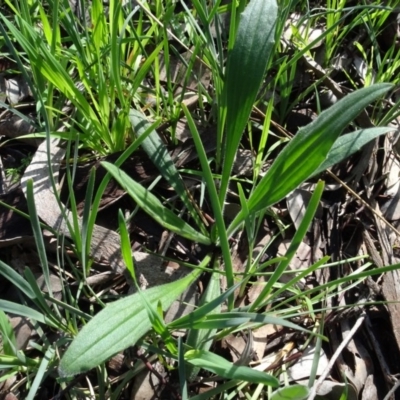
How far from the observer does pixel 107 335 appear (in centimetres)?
87

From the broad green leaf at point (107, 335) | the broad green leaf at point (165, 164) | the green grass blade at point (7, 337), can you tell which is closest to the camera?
the broad green leaf at point (107, 335)

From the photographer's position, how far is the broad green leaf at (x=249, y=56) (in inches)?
38.6

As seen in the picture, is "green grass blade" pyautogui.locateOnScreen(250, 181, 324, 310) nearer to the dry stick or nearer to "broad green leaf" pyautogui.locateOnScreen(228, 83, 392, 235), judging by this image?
"broad green leaf" pyautogui.locateOnScreen(228, 83, 392, 235)

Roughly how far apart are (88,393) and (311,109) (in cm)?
79

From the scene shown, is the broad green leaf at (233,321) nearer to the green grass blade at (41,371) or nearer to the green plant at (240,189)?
the green plant at (240,189)

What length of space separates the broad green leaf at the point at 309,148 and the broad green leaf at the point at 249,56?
0.11 meters

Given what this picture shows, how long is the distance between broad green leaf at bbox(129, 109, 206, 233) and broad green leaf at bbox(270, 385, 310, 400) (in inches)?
12.9

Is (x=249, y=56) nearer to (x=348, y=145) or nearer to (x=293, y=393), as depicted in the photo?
(x=348, y=145)

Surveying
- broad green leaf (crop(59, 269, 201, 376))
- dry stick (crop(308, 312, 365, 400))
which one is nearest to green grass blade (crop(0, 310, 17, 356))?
broad green leaf (crop(59, 269, 201, 376))

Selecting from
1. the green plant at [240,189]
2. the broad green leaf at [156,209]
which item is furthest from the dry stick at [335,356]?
the broad green leaf at [156,209]

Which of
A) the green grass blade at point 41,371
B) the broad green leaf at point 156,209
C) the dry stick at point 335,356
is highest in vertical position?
the broad green leaf at point 156,209

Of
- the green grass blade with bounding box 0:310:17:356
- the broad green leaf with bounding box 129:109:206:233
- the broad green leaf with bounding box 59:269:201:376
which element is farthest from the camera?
the broad green leaf with bounding box 129:109:206:233

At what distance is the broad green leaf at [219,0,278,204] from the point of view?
980 mm

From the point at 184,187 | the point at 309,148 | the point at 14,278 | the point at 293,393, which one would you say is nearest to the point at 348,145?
the point at 309,148
